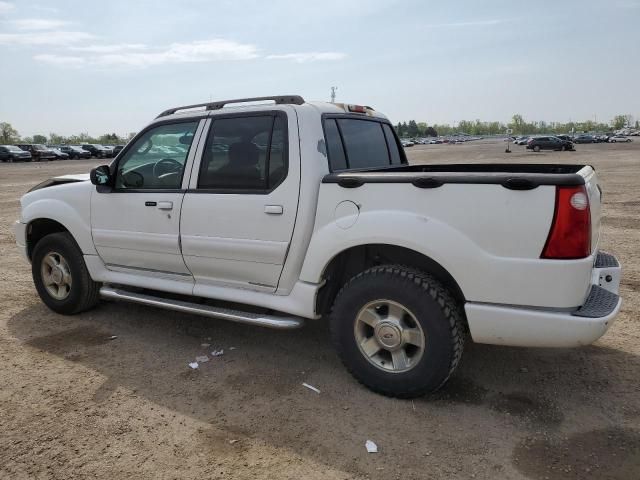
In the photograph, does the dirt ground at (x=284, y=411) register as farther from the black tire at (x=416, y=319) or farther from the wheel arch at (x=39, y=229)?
the wheel arch at (x=39, y=229)

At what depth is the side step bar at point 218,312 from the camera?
3.64 meters

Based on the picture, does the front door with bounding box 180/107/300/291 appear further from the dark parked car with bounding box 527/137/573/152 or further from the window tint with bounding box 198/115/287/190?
the dark parked car with bounding box 527/137/573/152

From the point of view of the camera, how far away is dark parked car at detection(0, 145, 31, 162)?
44.0m

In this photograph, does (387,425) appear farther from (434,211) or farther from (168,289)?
(168,289)

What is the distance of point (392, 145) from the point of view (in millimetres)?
4922

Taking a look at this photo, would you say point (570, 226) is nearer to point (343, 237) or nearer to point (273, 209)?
point (343, 237)

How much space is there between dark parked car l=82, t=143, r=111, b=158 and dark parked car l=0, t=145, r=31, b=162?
8282mm

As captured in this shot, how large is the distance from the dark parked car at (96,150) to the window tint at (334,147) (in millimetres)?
54726

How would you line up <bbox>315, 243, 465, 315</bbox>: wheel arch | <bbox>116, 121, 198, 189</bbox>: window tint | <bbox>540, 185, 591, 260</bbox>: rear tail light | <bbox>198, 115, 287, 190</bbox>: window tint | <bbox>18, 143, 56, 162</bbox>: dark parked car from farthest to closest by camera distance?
<bbox>18, 143, 56, 162</bbox>: dark parked car → <bbox>116, 121, 198, 189</bbox>: window tint → <bbox>198, 115, 287, 190</bbox>: window tint → <bbox>315, 243, 465, 315</bbox>: wheel arch → <bbox>540, 185, 591, 260</bbox>: rear tail light

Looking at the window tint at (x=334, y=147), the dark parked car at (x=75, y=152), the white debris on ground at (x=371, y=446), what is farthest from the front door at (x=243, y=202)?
the dark parked car at (x=75, y=152)

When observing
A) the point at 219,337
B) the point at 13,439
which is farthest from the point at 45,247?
the point at 13,439

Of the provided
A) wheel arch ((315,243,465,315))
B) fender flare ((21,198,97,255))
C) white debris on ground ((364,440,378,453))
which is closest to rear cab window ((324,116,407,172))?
wheel arch ((315,243,465,315))

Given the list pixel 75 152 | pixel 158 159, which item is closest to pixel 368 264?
pixel 158 159

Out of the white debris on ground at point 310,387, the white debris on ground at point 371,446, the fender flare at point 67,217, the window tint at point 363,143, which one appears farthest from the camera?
the fender flare at point 67,217
